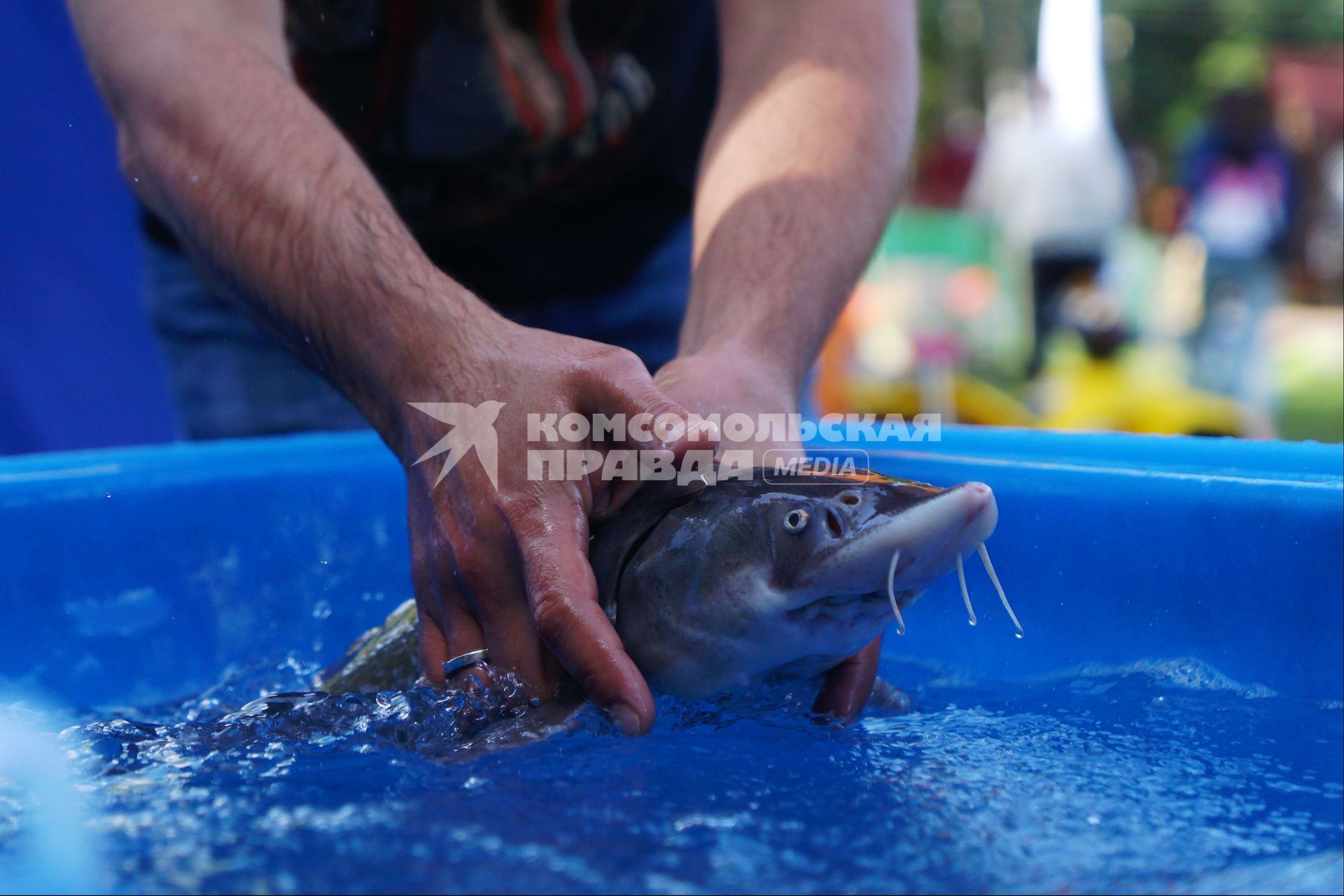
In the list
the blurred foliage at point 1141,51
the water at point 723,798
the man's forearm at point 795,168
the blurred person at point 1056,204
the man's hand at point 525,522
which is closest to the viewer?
the water at point 723,798

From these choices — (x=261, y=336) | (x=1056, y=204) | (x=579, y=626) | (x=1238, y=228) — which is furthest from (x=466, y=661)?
(x=1238, y=228)

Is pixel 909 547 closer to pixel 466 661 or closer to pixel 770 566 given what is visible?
pixel 770 566

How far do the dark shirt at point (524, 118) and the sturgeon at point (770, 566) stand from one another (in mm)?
1071

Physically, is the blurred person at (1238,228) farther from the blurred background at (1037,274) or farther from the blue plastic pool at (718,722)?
the blue plastic pool at (718,722)

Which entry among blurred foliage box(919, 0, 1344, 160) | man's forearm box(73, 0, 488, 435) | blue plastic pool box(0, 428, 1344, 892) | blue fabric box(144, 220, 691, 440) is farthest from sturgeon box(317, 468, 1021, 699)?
blurred foliage box(919, 0, 1344, 160)

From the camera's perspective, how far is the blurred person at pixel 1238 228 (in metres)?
7.37

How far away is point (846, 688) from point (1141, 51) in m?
17.5

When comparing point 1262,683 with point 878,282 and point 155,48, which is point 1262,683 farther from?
point 878,282

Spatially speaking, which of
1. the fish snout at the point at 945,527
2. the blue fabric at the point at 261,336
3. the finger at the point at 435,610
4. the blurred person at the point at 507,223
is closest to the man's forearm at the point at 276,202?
the blurred person at the point at 507,223

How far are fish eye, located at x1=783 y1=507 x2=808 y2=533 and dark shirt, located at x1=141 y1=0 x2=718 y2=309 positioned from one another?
48.4 inches

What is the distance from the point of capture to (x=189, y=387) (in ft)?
7.80

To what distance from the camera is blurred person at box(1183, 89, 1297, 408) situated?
24.2ft

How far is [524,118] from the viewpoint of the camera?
6.93ft

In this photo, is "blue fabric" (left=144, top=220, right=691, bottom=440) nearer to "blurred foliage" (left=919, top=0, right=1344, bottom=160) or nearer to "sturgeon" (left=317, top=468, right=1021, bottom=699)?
"sturgeon" (left=317, top=468, right=1021, bottom=699)
